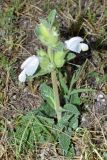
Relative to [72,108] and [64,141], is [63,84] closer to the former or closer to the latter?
[72,108]

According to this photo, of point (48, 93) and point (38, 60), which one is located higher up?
point (38, 60)

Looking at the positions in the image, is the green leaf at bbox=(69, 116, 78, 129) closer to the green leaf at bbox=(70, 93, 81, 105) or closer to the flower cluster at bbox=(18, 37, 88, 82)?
the green leaf at bbox=(70, 93, 81, 105)

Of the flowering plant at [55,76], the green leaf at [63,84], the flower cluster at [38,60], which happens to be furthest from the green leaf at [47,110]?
the flower cluster at [38,60]

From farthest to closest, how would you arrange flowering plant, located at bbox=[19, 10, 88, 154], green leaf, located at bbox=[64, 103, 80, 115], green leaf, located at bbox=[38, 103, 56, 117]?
1. green leaf, located at bbox=[38, 103, 56, 117]
2. green leaf, located at bbox=[64, 103, 80, 115]
3. flowering plant, located at bbox=[19, 10, 88, 154]

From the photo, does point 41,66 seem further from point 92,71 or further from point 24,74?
point 92,71

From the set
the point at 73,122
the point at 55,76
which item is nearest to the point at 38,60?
the point at 55,76

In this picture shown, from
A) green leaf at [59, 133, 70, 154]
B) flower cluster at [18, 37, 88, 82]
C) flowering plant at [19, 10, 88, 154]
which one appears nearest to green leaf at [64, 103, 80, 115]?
flowering plant at [19, 10, 88, 154]

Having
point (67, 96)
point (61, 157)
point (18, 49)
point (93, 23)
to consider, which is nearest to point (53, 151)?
point (61, 157)

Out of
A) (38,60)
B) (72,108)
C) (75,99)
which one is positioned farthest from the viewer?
(75,99)
